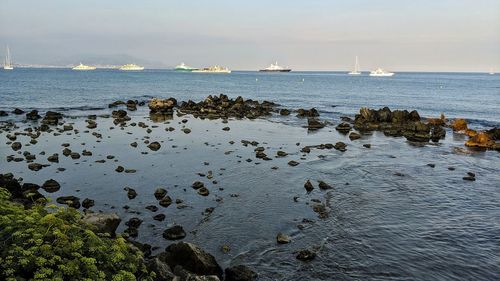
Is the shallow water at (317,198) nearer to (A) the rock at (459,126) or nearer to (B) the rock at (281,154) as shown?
(B) the rock at (281,154)

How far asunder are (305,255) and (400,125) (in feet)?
128

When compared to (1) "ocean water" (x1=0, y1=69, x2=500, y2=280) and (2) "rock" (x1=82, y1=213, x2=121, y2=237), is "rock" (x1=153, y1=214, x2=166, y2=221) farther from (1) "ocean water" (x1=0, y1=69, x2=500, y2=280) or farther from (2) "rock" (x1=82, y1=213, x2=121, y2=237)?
(2) "rock" (x1=82, y1=213, x2=121, y2=237)

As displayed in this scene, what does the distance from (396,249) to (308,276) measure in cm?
450

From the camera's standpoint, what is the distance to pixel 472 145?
1496 inches

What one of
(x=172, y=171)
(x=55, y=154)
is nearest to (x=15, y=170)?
(x=55, y=154)

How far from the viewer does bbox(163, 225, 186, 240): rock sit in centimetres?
1602

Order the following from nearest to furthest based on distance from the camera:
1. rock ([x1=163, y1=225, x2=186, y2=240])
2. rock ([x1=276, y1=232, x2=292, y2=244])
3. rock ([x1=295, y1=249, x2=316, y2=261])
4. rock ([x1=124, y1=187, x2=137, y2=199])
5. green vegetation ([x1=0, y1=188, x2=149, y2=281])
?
green vegetation ([x1=0, y1=188, x2=149, y2=281]) → rock ([x1=295, y1=249, x2=316, y2=261]) → rock ([x1=276, y1=232, x2=292, y2=244]) → rock ([x1=163, y1=225, x2=186, y2=240]) → rock ([x1=124, y1=187, x2=137, y2=199])

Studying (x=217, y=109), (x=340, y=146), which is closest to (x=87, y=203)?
(x=340, y=146)

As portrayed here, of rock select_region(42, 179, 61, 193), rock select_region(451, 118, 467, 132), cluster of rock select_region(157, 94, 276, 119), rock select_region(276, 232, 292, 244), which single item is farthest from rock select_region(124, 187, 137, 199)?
rock select_region(451, 118, 467, 132)

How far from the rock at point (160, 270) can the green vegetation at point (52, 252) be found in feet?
6.28

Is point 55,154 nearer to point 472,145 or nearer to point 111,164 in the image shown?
point 111,164

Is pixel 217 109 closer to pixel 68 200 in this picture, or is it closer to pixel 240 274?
pixel 68 200

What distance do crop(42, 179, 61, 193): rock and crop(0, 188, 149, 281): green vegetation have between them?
40.6 ft

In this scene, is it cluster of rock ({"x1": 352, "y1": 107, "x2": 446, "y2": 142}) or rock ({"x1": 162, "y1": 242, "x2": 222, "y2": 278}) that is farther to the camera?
cluster of rock ({"x1": 352, "y1": 107, "x2": 446, "y2": 142})
